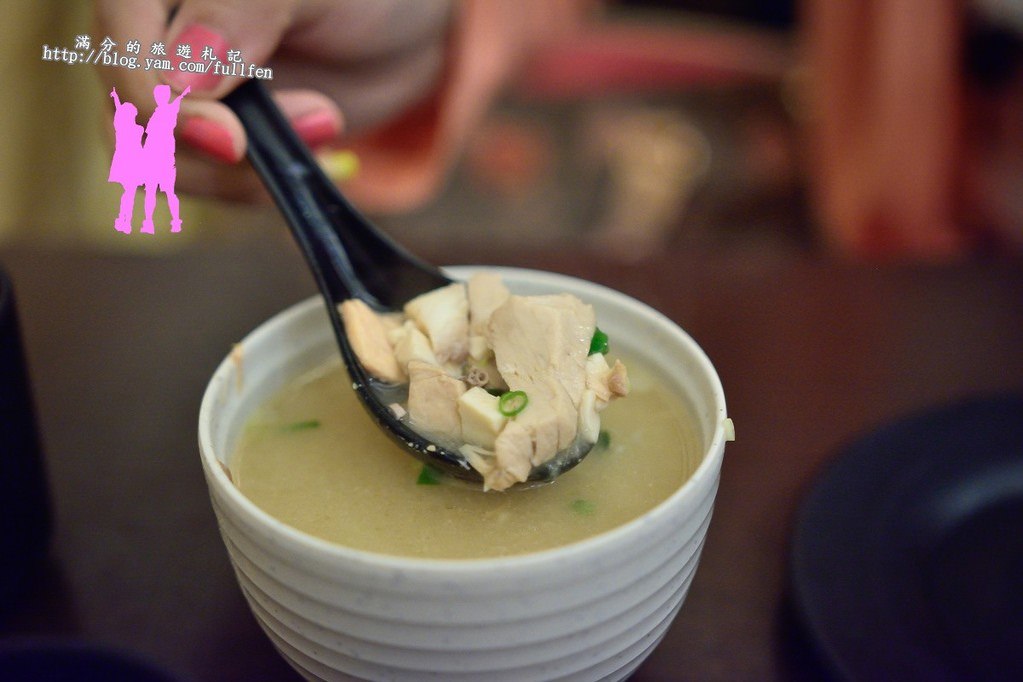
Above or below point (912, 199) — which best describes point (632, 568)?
above

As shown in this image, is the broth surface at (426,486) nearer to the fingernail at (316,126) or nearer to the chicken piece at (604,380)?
the chicken piece at (604,380)

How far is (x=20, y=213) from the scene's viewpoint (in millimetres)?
1405

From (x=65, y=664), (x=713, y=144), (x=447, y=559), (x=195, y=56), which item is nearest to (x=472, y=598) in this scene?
(x=447, y=559)

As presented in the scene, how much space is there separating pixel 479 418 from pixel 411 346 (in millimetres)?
101

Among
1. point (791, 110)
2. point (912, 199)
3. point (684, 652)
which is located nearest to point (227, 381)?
point (684, 652)

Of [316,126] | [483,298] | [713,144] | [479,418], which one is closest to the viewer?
[479,418]

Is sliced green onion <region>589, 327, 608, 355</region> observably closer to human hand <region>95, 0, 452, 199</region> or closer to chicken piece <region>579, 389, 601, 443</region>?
chicken piece <region>579, 389, 601, 443</region>

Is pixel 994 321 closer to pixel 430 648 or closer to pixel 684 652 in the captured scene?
pixel 684 652

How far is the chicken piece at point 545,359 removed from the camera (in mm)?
562

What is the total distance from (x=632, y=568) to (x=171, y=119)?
393mm

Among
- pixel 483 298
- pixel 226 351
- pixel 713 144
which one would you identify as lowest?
pixel 713 144

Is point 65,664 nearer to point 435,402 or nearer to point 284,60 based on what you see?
point 435,402

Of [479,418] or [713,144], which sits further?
[713,144]

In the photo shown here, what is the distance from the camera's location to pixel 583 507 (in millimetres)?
593
